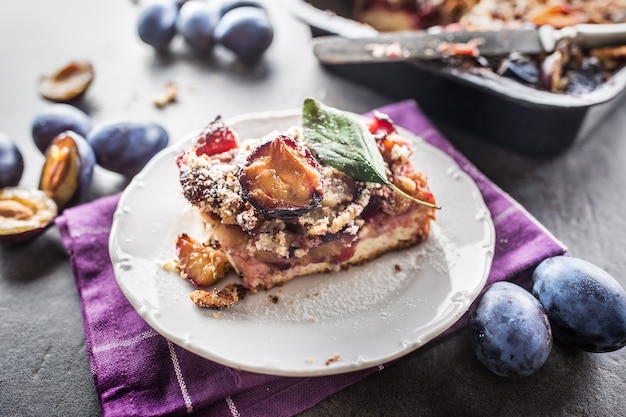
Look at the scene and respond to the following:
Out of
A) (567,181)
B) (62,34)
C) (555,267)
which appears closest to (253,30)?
(62,34)

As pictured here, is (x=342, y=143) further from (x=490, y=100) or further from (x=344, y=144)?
(x=490, y=100)

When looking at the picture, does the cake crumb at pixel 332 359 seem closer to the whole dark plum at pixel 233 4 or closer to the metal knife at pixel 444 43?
the metal knife at pixel 444 43

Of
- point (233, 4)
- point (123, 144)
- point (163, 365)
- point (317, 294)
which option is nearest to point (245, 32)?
point (233, 4)

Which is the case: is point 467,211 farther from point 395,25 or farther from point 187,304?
point 395,25

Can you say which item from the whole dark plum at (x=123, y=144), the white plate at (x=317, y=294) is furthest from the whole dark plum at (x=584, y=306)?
the whole dark plum at (x=123, y=144)

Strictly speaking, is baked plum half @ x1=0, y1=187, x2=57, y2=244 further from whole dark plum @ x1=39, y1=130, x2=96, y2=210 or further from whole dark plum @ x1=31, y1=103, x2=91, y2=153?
whole dark plum @ x1=31, y1=103, x2=91, y2=153

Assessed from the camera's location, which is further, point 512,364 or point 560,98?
point 560,98
